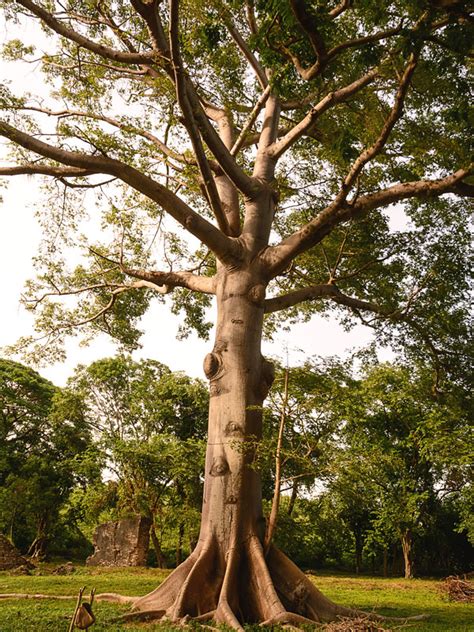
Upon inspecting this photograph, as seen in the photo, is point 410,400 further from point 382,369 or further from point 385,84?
point 385,84

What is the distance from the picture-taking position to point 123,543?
15203 millimetres

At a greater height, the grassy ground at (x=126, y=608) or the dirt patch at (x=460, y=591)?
the dirt patch at (x=460, y=591)

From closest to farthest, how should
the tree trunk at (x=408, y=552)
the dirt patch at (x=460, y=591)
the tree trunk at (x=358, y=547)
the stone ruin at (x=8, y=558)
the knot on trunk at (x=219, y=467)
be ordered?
1. the knot on trunk at (x=219, y=467)
2. the dirt patch at (x=460, y=591)
3. the stone ruin at (x=8, y=558)
4. the tree trunk at (x=408, y=552)
5. the tree trunk at (x=358, y=547)

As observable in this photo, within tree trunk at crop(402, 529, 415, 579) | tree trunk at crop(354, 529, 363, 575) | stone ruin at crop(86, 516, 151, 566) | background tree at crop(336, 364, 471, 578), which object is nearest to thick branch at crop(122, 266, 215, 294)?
background tree at crop(336, 364, 471, 578)

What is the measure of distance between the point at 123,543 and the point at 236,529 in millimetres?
10187

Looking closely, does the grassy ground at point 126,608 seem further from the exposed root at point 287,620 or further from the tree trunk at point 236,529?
the exposed root at point 287,620

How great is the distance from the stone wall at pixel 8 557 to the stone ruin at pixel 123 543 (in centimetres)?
341

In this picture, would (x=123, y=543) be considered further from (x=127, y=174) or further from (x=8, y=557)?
(x=127, y=174)

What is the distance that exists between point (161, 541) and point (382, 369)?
926 centimetres

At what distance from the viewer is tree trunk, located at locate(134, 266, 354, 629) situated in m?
5.95

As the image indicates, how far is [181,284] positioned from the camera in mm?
8805

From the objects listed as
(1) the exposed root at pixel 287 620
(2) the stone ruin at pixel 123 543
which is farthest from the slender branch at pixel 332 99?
(2) the stone ruin at pixel 123 543

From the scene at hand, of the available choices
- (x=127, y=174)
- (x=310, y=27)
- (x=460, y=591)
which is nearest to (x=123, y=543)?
(x=460, y=591)

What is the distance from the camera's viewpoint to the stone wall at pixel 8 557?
11.8 m
